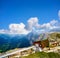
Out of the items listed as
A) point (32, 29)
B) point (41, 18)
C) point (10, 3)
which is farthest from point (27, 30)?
point (10, 3)

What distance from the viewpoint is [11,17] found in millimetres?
2609

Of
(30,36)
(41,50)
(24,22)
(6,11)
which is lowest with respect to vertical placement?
(41,50)

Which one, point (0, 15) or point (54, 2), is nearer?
point (0, 15)

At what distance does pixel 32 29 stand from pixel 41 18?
19 centimetres

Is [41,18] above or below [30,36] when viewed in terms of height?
above

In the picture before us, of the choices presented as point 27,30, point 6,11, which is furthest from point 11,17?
point 27,30

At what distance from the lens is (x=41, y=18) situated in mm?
2680

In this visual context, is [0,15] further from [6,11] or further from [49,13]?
[49,13]

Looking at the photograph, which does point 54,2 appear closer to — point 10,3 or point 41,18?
point 41,18

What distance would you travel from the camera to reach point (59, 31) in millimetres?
2732

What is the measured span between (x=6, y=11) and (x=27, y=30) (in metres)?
0.37

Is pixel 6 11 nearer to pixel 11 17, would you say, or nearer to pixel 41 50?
pixel 11 17

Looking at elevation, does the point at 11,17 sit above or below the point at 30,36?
above

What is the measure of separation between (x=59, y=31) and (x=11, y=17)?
679 millimetres
